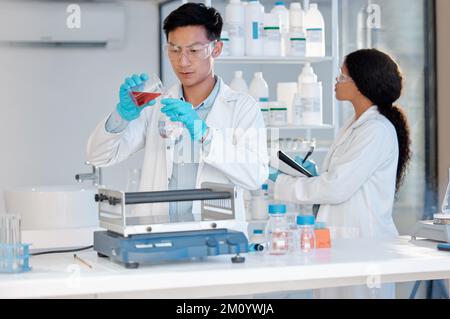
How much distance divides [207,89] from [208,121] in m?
0.14

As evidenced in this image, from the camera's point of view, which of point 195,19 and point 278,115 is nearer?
point 195,19

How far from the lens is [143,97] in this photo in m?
2.38

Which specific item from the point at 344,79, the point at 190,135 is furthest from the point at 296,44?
the point at 190,135

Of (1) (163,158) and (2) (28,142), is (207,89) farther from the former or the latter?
(2) (28,142)

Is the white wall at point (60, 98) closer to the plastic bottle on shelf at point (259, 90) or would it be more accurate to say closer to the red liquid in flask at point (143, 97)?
the plastic bottle on shelf at point (259, 90)

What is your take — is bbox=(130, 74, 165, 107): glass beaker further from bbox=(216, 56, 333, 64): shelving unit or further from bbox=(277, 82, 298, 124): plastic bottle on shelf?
bbox=(277, 82, 298, 124): plastic bottle on shelf

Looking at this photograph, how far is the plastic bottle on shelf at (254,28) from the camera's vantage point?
12.1 ft

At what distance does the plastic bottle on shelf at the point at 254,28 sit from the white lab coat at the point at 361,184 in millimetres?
852

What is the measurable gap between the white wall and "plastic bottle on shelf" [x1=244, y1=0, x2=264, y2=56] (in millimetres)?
803

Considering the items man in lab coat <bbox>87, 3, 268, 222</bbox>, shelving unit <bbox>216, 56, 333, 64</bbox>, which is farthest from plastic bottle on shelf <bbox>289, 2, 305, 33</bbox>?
man in lab coat <bbox>87, 3, 268, 222</bbox>

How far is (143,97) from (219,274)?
68 centimetres

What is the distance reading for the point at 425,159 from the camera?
4766 mm

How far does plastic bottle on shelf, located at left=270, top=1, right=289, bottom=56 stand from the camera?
3779mm

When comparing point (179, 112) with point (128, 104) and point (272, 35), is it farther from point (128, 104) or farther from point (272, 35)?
point (272, 35)
